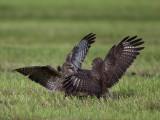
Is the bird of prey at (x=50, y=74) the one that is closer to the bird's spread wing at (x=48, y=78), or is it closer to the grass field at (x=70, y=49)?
the bird's spread wing at (x=48, y=78)

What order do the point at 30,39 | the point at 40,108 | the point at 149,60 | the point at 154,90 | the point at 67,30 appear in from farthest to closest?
the point at 67,30
the point at 30,39
the point at 149,60
the point at 154,90
the point at 40,108

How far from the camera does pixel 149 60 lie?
1399 centimetres

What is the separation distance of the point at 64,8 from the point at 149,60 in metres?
15.2

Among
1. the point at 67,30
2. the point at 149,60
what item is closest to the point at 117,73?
the point at 149,60

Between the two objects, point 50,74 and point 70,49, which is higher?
point 70,49

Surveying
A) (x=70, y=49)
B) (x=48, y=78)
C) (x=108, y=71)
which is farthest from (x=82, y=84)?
(x=70, y=49)

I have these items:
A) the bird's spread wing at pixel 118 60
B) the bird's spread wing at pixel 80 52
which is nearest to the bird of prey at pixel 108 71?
Answer: the bird's spread wing at pixel 118 60

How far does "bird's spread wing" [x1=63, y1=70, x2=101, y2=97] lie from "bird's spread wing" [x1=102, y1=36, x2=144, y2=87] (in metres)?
0.26

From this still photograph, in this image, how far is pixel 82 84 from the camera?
6699 millimetres

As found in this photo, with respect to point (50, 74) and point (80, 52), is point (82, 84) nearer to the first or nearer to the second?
point (50, 74)

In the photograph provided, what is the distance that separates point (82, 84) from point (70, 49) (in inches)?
358

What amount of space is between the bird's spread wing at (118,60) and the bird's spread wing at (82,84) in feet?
0.85

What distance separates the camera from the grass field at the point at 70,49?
633 centimetres

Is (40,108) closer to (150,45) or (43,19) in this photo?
(150,45)
